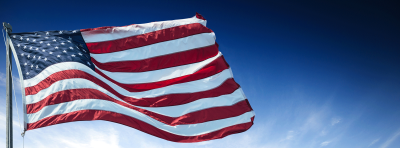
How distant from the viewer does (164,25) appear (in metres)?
11.0

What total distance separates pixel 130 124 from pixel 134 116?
0.31 meters

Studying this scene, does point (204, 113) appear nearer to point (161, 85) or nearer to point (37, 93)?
point (161, 85)

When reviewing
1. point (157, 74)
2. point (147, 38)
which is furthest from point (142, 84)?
point (147, 38)

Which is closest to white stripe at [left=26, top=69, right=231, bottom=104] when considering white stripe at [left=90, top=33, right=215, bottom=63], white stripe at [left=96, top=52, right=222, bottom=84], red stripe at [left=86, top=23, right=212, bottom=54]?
white stripe at [left=96, top=52, right=222, bottom=84]

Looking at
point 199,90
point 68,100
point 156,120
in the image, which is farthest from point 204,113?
point 68,100

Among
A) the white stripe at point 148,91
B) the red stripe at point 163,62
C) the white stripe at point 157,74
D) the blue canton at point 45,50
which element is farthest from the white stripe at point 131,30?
the white stripe at point 148,91

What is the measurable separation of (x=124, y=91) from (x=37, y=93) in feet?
9.31

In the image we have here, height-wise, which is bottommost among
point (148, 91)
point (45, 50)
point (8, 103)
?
point (8, 103)

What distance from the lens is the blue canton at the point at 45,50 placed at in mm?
8330

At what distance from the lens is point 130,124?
8836 mm

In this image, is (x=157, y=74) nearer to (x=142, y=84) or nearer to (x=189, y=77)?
(x=142, y=84)

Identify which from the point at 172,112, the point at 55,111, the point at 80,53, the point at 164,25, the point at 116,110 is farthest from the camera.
→ the point at 164,25

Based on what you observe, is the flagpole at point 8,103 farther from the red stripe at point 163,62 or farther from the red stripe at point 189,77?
the red stripe at point 189,77

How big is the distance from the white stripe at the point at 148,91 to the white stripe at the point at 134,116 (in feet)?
1.69
